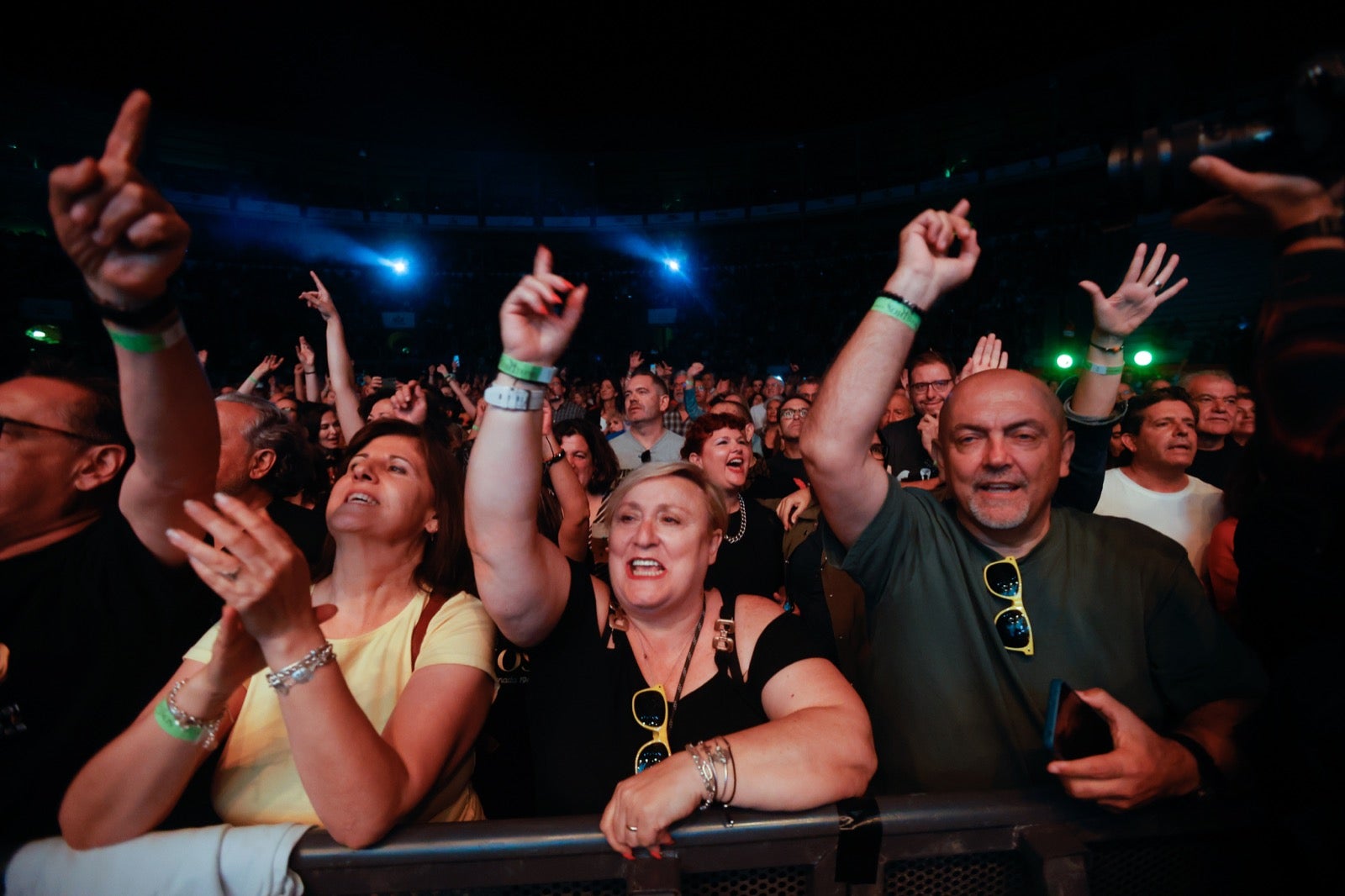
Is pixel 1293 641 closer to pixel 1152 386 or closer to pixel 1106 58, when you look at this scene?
pixel 1152 386

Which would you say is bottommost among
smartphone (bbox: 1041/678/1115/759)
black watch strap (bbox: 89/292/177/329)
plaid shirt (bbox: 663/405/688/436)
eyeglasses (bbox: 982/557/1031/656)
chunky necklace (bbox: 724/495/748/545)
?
smartphone (bbox: 1041/678/1115/759)

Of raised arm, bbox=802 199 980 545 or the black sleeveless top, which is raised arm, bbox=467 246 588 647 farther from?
raised arm, bbox=802 199 980 545

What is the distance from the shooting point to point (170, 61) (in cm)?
1600

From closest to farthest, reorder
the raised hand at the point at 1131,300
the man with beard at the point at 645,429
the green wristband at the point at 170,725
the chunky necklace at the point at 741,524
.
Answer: the green wristband at the point at 170,725 < the raised hand at the point at 1131,300 < the chunky necklace at the point at 741,524 < the man with beard at the point at 645,429

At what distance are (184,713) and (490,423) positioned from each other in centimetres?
74

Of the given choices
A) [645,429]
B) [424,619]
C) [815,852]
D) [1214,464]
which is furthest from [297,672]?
[1214,464]

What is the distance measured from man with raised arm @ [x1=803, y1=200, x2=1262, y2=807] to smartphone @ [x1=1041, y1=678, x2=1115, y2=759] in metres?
0.42

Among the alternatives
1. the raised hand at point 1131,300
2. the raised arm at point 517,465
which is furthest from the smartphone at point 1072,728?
the raised hand at point 1131,300

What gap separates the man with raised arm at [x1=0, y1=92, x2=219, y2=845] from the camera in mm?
1103

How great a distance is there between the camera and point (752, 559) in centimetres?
293

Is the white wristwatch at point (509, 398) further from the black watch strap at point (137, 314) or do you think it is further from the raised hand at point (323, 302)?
the raised hand at point (323, 302)

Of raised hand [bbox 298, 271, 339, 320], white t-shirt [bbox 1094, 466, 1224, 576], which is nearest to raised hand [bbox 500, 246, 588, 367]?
white t-shirt [bbox 1094, 466, 1224, 576]

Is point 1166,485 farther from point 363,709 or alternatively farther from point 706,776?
point 363,709

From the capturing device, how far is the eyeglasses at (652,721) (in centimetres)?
143
